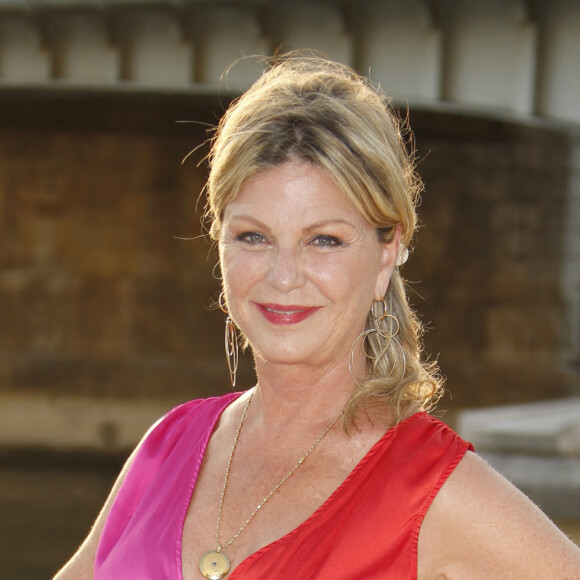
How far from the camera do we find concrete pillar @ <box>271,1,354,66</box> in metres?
9.56

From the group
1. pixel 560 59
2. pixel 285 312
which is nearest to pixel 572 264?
pixel 560 59

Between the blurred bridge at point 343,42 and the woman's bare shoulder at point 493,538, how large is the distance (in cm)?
748

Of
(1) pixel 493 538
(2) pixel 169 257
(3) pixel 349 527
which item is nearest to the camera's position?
(1) pixel 493 538

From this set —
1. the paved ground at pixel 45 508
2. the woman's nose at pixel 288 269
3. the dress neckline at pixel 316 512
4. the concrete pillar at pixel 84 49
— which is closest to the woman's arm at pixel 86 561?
the dress neckline at pixel 316 512

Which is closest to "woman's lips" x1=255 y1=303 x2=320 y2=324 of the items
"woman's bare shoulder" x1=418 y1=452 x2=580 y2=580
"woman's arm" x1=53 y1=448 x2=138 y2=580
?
"woman's bare shoulder" x1=418 y1=452 x2=580 y2=580

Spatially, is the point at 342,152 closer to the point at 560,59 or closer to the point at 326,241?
the point at 326,241

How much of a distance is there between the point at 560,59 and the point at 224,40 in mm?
3189

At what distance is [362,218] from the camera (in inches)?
87.5

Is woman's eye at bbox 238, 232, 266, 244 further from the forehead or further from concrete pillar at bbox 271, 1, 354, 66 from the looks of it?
concrete pillar at bbox 271, 1, 354, 66

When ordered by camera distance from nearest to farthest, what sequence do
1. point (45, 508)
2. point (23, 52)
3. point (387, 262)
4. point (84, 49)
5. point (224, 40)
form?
point (387, 262), point (224, 40), point (84, 49), point (23, 52), point (45, 508)

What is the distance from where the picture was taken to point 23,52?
36.6ft

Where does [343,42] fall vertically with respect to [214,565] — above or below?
above

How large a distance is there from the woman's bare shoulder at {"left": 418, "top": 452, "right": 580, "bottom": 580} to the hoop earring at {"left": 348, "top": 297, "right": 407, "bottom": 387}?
1.42ft

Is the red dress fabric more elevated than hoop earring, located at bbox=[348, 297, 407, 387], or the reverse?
Answer: hoop earring, located at bbox=[348, 297, 407, 387]
